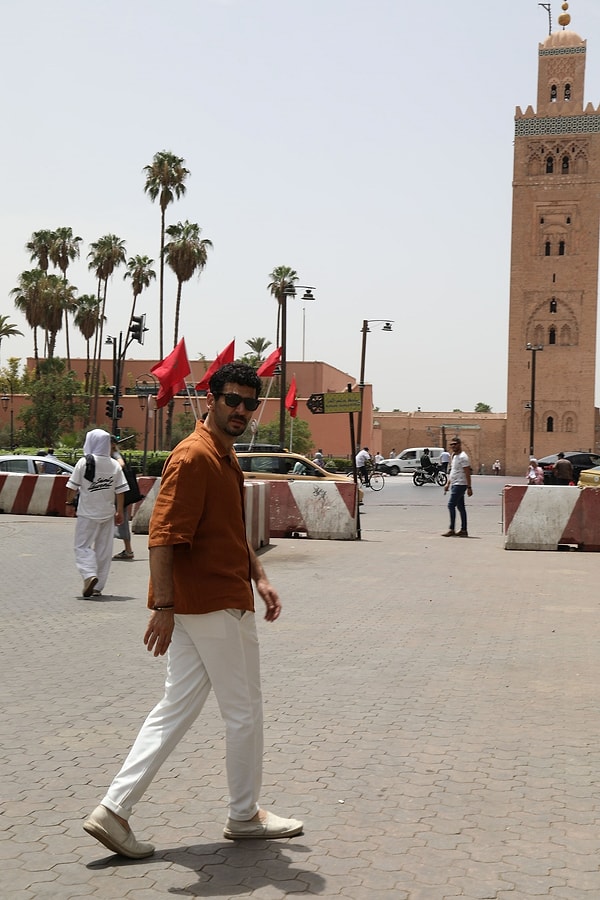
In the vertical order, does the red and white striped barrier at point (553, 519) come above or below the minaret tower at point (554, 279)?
below

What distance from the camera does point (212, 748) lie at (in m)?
5.43

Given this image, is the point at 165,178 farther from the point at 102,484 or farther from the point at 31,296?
the point at 102,484

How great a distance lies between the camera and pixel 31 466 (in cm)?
2478

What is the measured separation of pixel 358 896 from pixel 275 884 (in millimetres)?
300

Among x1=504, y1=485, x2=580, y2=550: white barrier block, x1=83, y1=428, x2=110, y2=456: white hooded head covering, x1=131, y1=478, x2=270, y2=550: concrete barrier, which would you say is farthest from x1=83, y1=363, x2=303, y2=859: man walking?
x1=504, y1=485, x2=580, y2=550: white barrier block

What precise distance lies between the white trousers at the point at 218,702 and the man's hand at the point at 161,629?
80 millimetres

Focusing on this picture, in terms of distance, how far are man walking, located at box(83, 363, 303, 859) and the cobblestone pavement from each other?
203 mm

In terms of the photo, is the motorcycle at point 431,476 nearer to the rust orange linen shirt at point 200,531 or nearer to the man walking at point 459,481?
the man walking at point 459,481

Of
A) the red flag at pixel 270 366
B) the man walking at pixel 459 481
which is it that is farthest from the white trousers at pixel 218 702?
the red flag at pixel 270 366

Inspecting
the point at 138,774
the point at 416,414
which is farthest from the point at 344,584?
the point at 416,414

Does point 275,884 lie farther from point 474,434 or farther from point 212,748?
point 474,434

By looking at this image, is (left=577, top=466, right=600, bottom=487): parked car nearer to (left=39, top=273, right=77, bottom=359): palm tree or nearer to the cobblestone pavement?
the cobblestone pavement

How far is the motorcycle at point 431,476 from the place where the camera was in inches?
1750

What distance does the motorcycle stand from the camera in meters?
44.4
